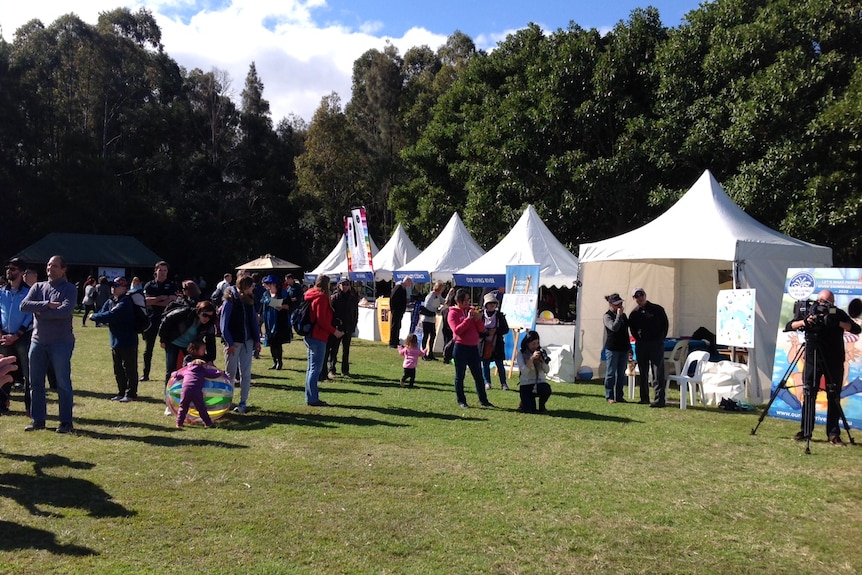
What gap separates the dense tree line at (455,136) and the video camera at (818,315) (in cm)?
1127

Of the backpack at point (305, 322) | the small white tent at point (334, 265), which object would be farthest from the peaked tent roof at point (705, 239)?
the small white tent at point (334, 265)

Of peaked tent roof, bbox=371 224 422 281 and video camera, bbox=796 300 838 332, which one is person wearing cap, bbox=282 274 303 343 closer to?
peaked tent roof, bbox=371 224 422 281

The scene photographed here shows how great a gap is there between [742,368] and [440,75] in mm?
32667

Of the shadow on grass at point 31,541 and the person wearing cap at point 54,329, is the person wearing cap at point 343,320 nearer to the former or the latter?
the person wearing cap at point 54,329

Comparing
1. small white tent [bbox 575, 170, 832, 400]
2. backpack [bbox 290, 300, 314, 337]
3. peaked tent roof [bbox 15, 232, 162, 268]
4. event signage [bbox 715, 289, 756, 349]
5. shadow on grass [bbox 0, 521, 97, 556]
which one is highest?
peaked tent roof [bbox 15, 232, 162, 268]

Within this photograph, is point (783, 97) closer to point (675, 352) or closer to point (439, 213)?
point (675, 352)

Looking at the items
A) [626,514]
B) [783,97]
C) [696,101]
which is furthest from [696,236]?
[696,101]

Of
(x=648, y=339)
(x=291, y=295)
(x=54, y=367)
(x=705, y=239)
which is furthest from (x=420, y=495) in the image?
(x=291, y=295)

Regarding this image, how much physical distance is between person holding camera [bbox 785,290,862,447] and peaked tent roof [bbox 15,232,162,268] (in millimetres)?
38119

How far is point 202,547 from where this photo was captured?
4.25 m

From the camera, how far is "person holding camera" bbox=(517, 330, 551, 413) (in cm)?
909

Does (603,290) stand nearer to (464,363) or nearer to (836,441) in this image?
(464,363)

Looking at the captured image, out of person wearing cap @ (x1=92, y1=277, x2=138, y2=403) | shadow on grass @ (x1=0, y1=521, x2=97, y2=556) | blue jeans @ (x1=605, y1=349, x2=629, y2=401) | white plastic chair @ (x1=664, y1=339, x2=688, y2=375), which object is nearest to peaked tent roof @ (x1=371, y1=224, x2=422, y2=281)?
white plastic chair @ (x1=664, y1=339, x2=688, y2=375)

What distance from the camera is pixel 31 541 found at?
4.31 m
